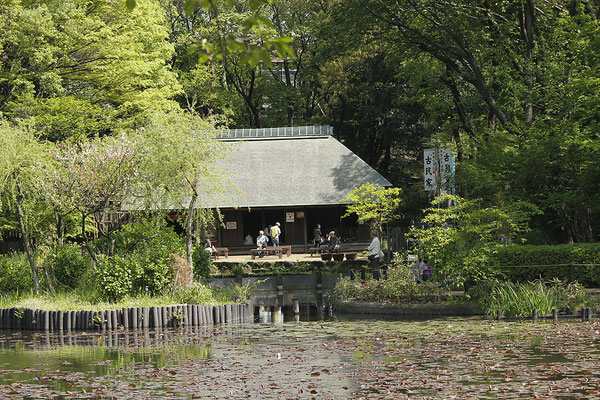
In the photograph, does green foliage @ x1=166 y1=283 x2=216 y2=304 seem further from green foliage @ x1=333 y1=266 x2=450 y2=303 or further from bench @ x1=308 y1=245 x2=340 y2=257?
bench @ x1=308 y1=245 x2=340 y2=257

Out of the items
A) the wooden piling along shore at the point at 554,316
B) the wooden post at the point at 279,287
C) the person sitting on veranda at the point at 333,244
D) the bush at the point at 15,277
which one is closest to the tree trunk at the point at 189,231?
the bush at the point at 15,277

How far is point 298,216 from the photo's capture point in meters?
38.6

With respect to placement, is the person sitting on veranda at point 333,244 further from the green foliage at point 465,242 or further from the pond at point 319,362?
the pond at point 319,362

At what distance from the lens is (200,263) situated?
21703mm

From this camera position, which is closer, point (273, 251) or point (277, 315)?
point (277, 315)

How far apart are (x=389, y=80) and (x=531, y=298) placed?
27.5m

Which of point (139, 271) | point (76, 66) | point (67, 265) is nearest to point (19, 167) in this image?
point (67, 265)

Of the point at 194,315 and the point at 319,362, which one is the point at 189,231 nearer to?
the point at 194,315

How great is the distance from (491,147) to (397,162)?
27.7 metres

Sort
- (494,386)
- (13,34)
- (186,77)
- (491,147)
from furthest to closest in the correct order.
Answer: (186,77) < (13,34) < (491,147) < (494,386)

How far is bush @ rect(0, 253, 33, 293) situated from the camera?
2067cm

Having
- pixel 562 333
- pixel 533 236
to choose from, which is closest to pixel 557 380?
pixel 562 333

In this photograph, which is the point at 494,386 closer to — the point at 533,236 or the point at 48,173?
the point at 48,173

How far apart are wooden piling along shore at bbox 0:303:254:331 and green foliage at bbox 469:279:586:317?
6502mm
